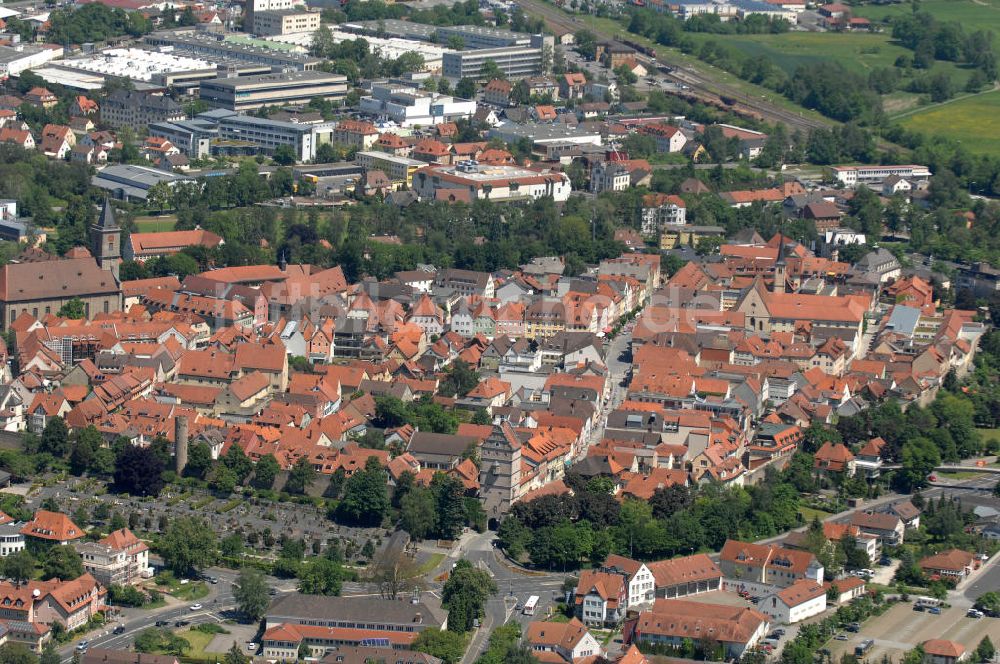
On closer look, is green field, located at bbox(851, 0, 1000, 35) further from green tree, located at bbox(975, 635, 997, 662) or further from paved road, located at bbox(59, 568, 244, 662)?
paved road, located at bbox(59, 568, 244, 662)

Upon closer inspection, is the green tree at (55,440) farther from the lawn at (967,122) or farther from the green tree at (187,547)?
the lawn at (967,122)

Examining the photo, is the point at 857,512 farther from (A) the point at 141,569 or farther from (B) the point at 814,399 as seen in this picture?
(A) the point at 141,569

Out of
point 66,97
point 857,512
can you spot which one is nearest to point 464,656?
point 857,512

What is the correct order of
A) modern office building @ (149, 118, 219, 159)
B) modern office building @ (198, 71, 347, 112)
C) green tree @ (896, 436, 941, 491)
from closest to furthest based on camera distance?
1. green tree @ (896, 436, 941, 491)
2. modern office building @ (149, 118, 219, 159)
3. modern office building @ (198, 71, 347, 112)

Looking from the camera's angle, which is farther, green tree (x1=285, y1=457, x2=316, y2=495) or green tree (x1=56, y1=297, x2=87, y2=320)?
green tree (x1=56, y1=297, x2=87, y2=320)

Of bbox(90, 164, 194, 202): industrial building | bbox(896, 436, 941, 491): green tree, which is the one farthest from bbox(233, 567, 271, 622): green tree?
bbox(90, 164, 194, 202): industrial building

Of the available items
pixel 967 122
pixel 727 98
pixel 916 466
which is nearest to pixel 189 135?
pixel 727 98

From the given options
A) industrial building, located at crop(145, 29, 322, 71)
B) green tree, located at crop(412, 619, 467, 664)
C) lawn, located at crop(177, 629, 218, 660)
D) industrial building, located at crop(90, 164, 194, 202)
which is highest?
green tree, located at crop(412, 619, 467, 664)
